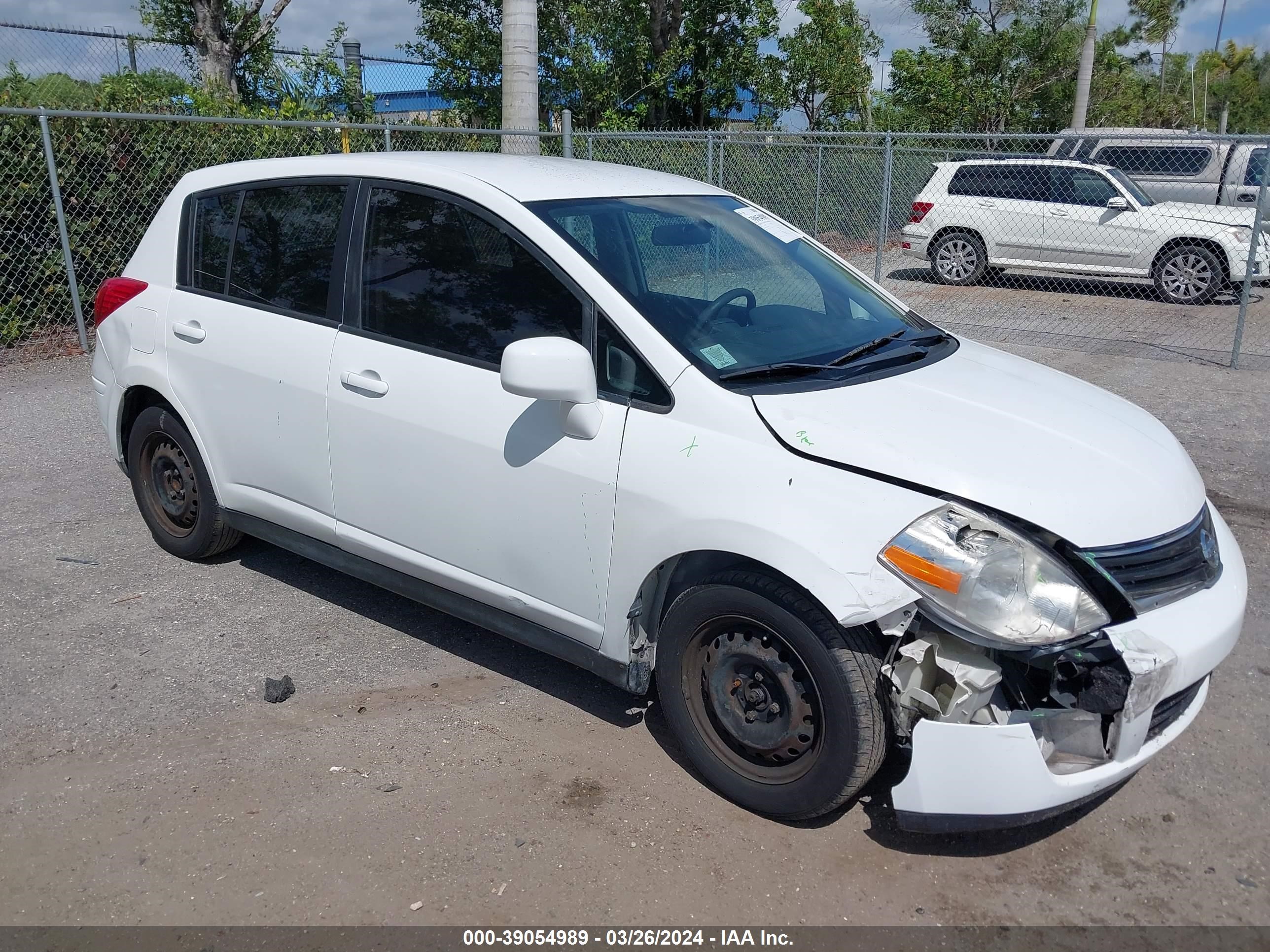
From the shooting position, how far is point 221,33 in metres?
16.4

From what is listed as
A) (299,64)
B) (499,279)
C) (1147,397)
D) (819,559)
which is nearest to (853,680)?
(819,559)

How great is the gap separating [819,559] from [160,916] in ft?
6.41

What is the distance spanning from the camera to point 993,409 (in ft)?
10.7

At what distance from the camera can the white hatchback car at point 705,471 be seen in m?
2.74

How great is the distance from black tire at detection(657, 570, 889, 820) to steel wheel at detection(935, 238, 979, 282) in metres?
12.3

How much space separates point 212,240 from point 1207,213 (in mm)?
12330

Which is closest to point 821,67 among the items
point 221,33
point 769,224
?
point 221,33

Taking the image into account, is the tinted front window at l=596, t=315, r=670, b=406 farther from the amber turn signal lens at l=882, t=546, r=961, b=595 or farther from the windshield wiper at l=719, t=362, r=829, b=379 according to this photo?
the amber turn signal lens at l=882, t=546, r=961, b=595

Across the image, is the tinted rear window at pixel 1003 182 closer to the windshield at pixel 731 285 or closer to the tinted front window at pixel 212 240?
the windshield at pixel 731 285

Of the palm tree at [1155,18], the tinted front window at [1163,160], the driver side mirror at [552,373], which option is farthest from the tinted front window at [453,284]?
the palm tree at [1155,18]

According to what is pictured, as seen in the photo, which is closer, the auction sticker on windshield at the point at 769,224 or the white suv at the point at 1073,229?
the auction sticker on windshield at the point at 769,224

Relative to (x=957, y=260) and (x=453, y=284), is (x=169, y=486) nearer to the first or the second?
(x=453, y=284)

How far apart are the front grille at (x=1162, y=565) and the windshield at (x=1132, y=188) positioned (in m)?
11.8
